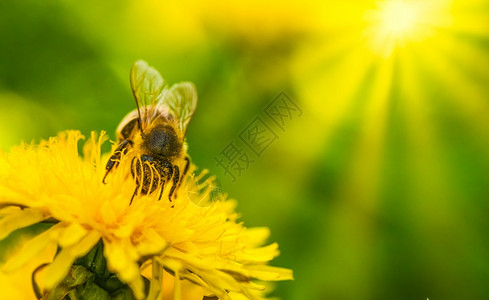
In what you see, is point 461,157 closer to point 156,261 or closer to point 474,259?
point 474,259

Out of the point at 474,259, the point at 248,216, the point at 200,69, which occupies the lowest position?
the point at 248,216

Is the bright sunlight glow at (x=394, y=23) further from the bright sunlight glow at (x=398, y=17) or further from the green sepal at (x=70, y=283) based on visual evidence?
the green sepal at (x=70, y=283)

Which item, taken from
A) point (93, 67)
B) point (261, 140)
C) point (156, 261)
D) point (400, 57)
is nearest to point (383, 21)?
point (400, 57)

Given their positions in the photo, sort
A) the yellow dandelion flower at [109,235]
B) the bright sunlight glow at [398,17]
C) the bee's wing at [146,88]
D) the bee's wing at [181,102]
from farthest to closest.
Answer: the bright sunlight glow at [398,17]
the bee's wing at [181,102]
the bee's wing at [146,88]
the yellow dandelion flower at [109,235]

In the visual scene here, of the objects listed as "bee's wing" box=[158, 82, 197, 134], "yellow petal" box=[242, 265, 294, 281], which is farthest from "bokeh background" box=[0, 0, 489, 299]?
"yellow petal" box=[242, 265, 294, 281]

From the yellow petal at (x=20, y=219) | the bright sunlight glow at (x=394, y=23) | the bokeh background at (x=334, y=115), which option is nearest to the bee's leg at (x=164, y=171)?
the yellow petal at (x=20, y=219)

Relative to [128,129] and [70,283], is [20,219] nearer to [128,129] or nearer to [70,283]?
[70,283]
